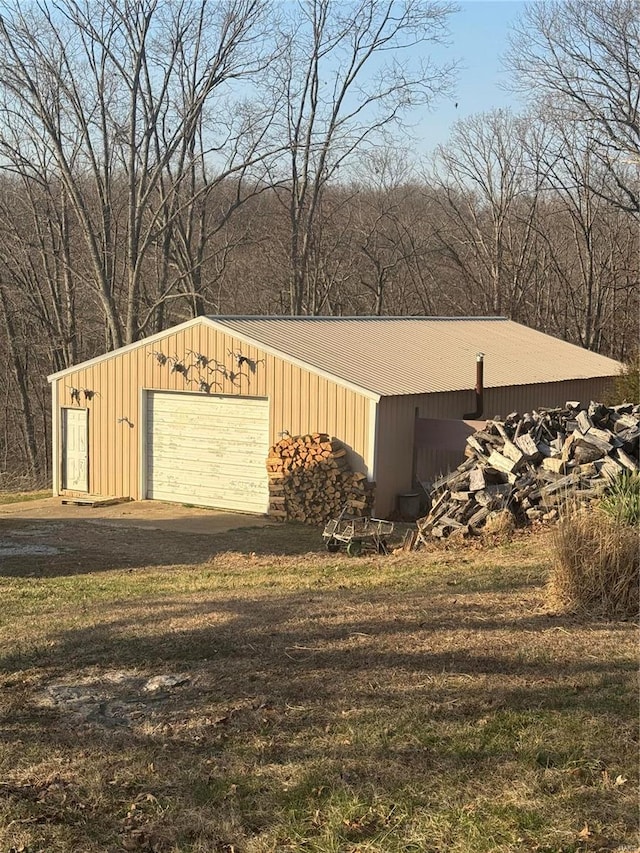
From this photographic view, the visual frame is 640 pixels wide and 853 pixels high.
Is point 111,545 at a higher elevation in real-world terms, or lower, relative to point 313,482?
lower

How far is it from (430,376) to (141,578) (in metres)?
9.21

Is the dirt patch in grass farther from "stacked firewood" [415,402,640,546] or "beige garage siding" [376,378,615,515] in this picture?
"stacked firewood" [415,402,640,546]

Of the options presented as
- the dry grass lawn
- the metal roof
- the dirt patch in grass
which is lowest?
the dirt patch in grass

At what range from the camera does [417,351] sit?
2111cm

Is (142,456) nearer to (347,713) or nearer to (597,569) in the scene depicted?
(597,569)

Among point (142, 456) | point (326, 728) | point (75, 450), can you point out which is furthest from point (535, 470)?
point (75, 450)

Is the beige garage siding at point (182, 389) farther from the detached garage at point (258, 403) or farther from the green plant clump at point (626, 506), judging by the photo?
the green plant clump at point (626, 506)

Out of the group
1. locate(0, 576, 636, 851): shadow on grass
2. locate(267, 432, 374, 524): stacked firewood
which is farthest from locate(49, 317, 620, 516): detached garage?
locate(0, 576, 636, 851): shadow on grass

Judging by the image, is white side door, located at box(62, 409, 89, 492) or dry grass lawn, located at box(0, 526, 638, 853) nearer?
dry grass lawn, located at box(0, 526, 638, 853)

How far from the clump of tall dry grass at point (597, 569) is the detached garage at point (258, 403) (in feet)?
30.4

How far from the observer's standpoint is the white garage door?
59.5 feet

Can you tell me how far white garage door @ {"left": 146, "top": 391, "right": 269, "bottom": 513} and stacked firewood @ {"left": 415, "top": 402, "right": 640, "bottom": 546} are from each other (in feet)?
16.8

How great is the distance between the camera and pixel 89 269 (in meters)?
35.3

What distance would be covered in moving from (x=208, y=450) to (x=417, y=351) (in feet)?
17.6
